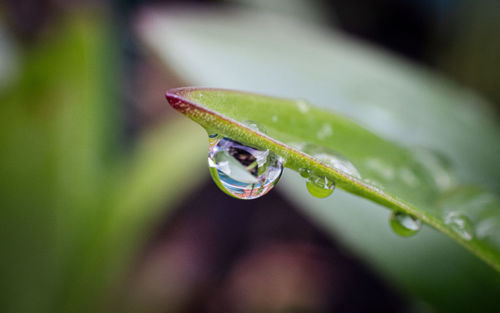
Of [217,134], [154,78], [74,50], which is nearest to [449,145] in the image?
[217,134]

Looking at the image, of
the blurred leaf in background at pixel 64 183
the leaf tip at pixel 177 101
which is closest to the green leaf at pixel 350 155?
the leaf tip at pixel 177 101

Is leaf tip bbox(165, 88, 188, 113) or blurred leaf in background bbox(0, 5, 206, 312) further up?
leaf tip bbox(165, 88, 188, 113)

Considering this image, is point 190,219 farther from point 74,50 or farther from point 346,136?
point 346,136

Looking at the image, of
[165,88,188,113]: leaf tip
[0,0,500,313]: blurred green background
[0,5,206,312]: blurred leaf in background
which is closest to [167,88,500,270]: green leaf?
[165,88,188,113]: leaf tip

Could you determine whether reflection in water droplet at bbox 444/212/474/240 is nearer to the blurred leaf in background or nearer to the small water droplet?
the small water droplet

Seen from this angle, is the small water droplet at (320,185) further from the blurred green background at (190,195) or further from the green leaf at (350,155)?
the blurred green background at (190,195)
